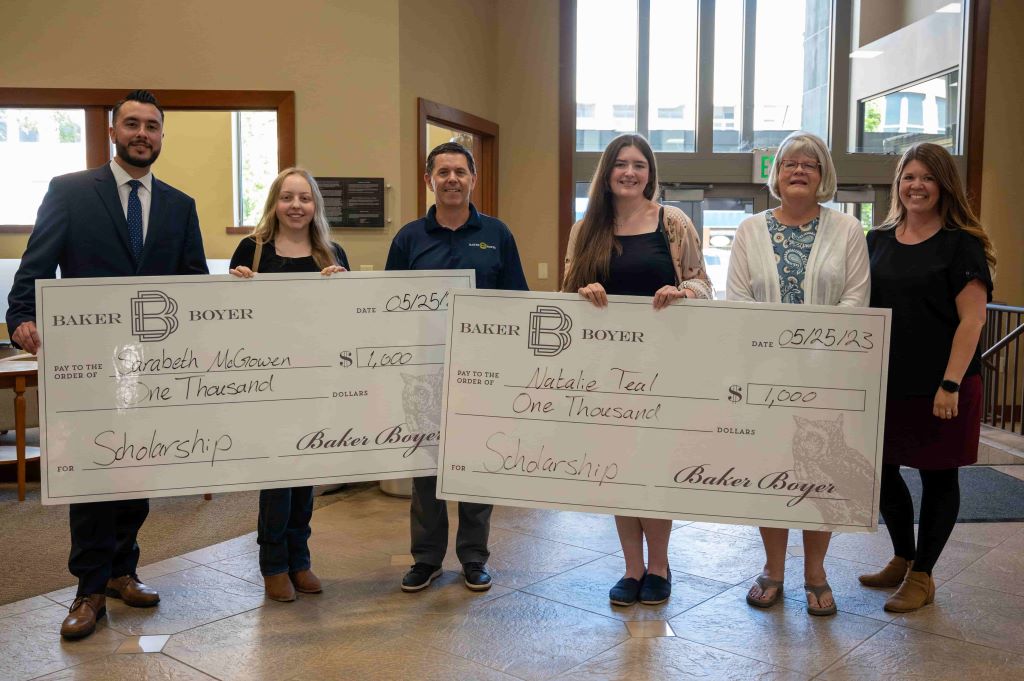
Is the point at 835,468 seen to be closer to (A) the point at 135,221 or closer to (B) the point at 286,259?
(B) the point at 286,259

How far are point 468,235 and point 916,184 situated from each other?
147cm

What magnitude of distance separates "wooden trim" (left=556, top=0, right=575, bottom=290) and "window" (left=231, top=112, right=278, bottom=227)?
6.95 feet

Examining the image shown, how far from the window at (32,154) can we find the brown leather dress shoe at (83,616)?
11.5ft

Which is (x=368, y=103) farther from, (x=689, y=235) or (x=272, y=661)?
(x=272, y=661)

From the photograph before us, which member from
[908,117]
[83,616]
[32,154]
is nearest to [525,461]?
[83,616]

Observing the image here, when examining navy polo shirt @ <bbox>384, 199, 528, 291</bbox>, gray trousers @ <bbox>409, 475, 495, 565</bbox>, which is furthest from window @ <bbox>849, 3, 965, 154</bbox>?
gray trousers @ <bbox>409, 475, 495, 565</bbox>

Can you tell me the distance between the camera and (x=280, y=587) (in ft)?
9.32

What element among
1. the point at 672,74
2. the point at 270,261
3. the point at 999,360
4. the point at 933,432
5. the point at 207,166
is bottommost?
the point at 999,360

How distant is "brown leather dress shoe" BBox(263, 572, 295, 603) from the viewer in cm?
284

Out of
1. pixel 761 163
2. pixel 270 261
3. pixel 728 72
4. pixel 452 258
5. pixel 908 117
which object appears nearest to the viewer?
pixel 270 261

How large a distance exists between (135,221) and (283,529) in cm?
111

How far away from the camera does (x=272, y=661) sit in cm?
240

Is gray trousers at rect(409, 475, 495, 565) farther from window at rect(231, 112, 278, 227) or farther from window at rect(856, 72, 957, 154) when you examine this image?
window at rect(856, 72, 957, 154)

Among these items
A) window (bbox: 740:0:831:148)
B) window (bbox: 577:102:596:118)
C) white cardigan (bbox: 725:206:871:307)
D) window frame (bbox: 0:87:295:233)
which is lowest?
white cardigan (bbox: 725:206:871:307)
